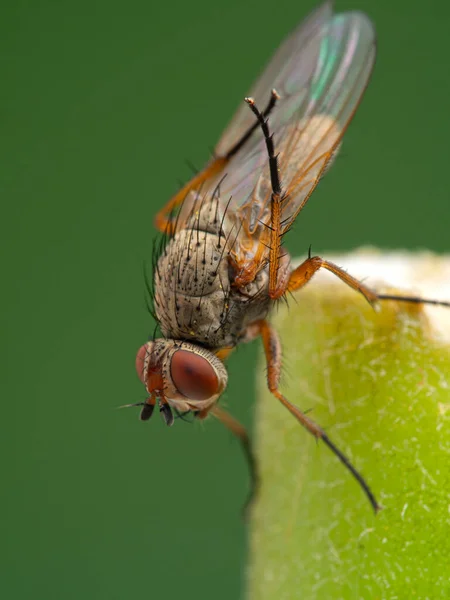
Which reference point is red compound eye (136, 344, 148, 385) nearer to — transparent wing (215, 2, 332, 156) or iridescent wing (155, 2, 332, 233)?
iridescent wing (155, 2, 332, 233)

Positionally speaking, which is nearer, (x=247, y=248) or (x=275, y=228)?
(x=275, y=228)

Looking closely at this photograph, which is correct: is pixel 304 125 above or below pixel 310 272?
above

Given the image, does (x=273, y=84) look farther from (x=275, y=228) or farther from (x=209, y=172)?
(x=275, y=228)

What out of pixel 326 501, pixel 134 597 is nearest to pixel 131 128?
pixel 134 597

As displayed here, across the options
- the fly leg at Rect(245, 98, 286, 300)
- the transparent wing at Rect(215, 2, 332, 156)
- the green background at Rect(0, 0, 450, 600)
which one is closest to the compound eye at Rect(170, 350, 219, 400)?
the fly leg at Rect(245, 98, 286, 300)

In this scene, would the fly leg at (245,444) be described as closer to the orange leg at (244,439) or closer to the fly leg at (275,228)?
the orange leg at (244,439)

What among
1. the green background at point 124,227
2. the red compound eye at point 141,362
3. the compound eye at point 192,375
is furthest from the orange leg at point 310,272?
the green background at point 124,227

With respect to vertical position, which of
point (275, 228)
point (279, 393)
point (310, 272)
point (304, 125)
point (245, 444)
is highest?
point (304, 125)

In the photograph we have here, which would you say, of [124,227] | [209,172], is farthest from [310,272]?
[124,227]
